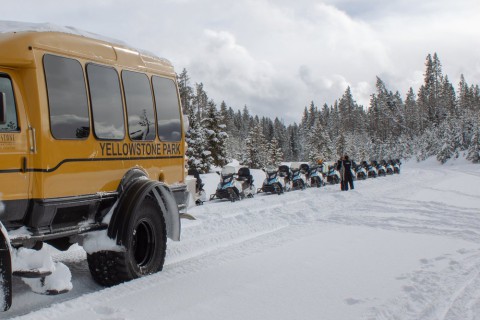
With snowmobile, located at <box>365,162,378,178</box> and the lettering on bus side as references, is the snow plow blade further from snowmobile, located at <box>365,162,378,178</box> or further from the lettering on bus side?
snowmobile, located at <box>365,162,378,178</box>

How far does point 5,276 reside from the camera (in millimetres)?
4199

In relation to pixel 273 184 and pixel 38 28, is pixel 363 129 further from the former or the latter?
pixel 38 28

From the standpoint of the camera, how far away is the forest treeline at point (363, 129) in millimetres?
37250

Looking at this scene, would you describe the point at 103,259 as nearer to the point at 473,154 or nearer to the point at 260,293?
the point at 260,293

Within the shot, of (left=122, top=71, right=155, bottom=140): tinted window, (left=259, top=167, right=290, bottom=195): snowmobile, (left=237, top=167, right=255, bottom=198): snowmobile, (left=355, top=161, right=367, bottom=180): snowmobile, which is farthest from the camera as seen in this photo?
(left=355, top=161, right=367, bottom=180): snowmobile

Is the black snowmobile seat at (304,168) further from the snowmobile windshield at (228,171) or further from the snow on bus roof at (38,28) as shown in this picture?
the snow on bus roof at (38,28)

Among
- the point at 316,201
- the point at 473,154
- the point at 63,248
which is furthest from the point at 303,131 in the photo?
the point at 63,248

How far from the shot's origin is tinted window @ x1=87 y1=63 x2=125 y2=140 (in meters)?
5.57

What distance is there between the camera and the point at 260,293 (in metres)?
5.12

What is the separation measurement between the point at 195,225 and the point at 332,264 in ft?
13.6

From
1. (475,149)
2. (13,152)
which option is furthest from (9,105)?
(475,149)

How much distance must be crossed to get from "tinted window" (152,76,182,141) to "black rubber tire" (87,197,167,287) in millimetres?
1158

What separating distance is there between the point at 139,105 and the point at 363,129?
121m

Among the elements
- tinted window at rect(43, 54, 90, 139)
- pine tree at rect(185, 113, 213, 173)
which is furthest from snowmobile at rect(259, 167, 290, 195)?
pine tree at rect(185, 113, 213, 173)
